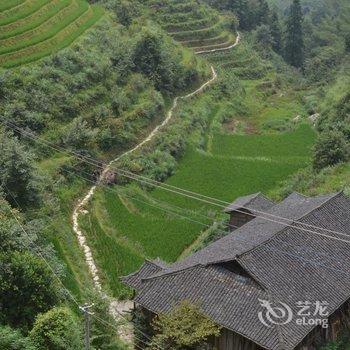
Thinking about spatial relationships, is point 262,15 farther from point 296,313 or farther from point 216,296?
point 296,313

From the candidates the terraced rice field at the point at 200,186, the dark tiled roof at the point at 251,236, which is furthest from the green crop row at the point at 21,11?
the dark tiled roof at the point at 251,236

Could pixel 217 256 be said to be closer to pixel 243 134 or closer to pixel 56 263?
pixel 56 263

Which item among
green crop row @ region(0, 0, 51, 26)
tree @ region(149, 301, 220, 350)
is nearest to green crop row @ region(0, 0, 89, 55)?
green crop row @ region(0, 0, 51, 26)

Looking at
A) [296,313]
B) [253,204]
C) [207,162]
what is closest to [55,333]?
[296,313]

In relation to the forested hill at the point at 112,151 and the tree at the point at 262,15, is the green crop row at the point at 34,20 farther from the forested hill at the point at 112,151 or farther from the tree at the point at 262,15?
the tree at the point at 262,15

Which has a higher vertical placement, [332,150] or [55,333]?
[55,333]

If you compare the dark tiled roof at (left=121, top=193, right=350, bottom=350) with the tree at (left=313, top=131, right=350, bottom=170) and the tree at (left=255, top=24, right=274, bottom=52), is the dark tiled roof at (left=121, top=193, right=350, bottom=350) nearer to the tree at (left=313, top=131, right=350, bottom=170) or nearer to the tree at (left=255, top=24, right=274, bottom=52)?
the tree at (left=313, top=131, right=350, bottom=170)

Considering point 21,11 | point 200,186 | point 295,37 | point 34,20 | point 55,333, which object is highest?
point 21,11
